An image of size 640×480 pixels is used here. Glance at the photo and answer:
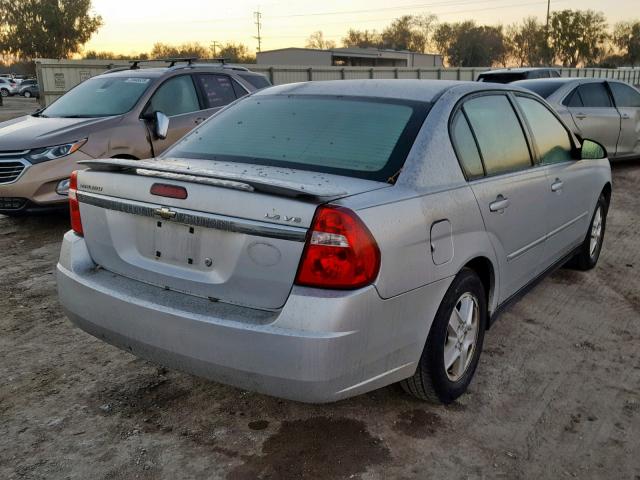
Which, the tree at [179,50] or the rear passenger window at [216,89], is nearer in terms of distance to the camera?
the rear passenger window at [216,89]

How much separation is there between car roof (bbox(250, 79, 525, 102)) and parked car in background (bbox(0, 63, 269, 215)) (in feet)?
4.78

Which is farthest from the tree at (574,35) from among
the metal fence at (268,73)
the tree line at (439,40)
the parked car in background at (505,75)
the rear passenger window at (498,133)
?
the rear passenger window at (498,133)

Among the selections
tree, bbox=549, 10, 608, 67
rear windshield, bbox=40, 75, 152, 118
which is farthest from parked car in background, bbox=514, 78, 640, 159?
tree, bbox=549, 10, 608, 67

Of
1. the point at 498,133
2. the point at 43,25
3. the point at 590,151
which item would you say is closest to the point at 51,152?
the point at 498,133

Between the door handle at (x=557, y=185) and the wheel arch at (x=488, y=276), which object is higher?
the door handle at (x=557, y=185)

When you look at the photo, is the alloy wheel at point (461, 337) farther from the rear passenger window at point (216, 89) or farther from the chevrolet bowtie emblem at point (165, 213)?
the rear passenger window at point (216, 89)

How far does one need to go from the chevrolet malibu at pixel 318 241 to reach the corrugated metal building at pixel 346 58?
69173 mm

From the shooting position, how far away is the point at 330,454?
2797 millimetres

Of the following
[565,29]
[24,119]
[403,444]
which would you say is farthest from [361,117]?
[565,29]

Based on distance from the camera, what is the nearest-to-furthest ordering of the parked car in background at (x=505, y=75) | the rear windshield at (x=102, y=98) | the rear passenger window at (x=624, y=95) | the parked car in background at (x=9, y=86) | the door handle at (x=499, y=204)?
1. the door handle at (x=499, y=204)
2. the rear windshield at (x=102, y=98)
3. the rear passenger window at (x=624, y=95)
4. the parked car in background at (x=505, y=75)
5. the parked car in background at (x=9, y=86)

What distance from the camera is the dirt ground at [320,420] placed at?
2.71 meters

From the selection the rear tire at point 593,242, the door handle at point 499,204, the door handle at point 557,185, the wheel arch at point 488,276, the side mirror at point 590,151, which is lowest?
the rear tire at point 593,242

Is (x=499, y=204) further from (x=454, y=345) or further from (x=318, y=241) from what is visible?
(x=318, y=241)

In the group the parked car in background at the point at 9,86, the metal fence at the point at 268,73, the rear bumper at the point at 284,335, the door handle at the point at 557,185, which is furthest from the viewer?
the parked car in background at the point at 9,86
